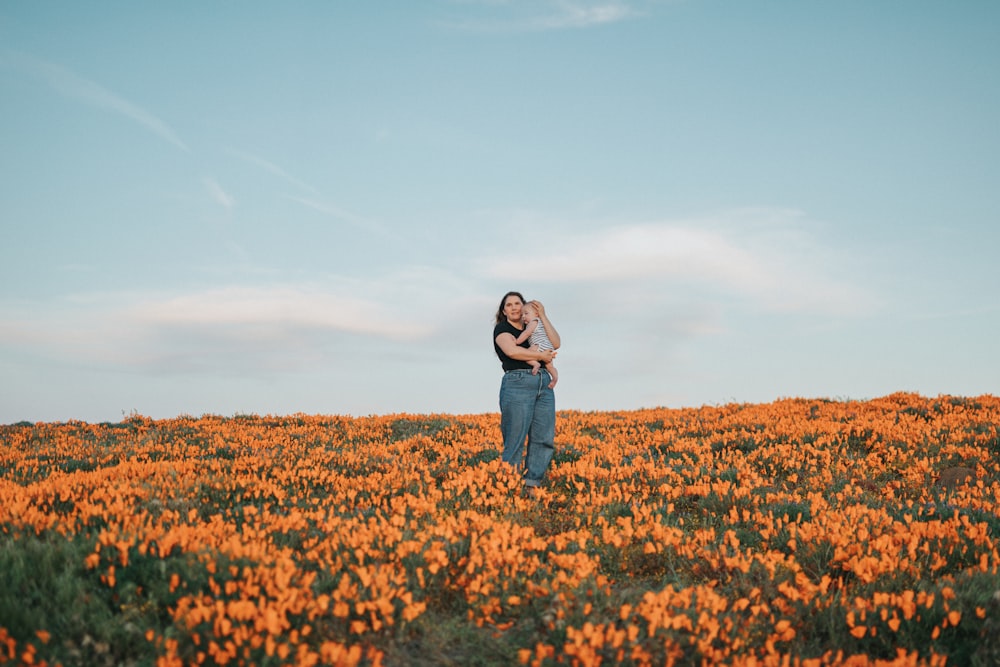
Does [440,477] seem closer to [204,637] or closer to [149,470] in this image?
[149,470]

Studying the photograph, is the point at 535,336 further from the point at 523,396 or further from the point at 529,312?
the point at 523,396

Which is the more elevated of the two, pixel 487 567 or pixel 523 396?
pixel 523 396

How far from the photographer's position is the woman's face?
8250mm

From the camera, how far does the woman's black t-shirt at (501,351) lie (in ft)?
26.8

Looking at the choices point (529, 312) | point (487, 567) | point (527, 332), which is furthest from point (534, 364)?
point (487, 567)

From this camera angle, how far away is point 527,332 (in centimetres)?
802

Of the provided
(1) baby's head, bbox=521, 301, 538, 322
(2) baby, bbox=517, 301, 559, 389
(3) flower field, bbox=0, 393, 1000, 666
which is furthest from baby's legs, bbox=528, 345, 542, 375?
(3) flower field, bbox=0, 393, 1000, 666

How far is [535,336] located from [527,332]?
194 millimetres

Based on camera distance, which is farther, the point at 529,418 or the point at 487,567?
the point at 529,418

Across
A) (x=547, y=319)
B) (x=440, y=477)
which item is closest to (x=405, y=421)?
(x=440, y=477)

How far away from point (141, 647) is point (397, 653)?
1518 millimetres

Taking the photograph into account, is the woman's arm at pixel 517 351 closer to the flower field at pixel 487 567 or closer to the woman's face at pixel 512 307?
the woman's face at pixel 512 307

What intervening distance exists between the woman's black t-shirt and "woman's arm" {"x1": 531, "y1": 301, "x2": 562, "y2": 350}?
10.8 inches

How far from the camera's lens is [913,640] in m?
4.49
